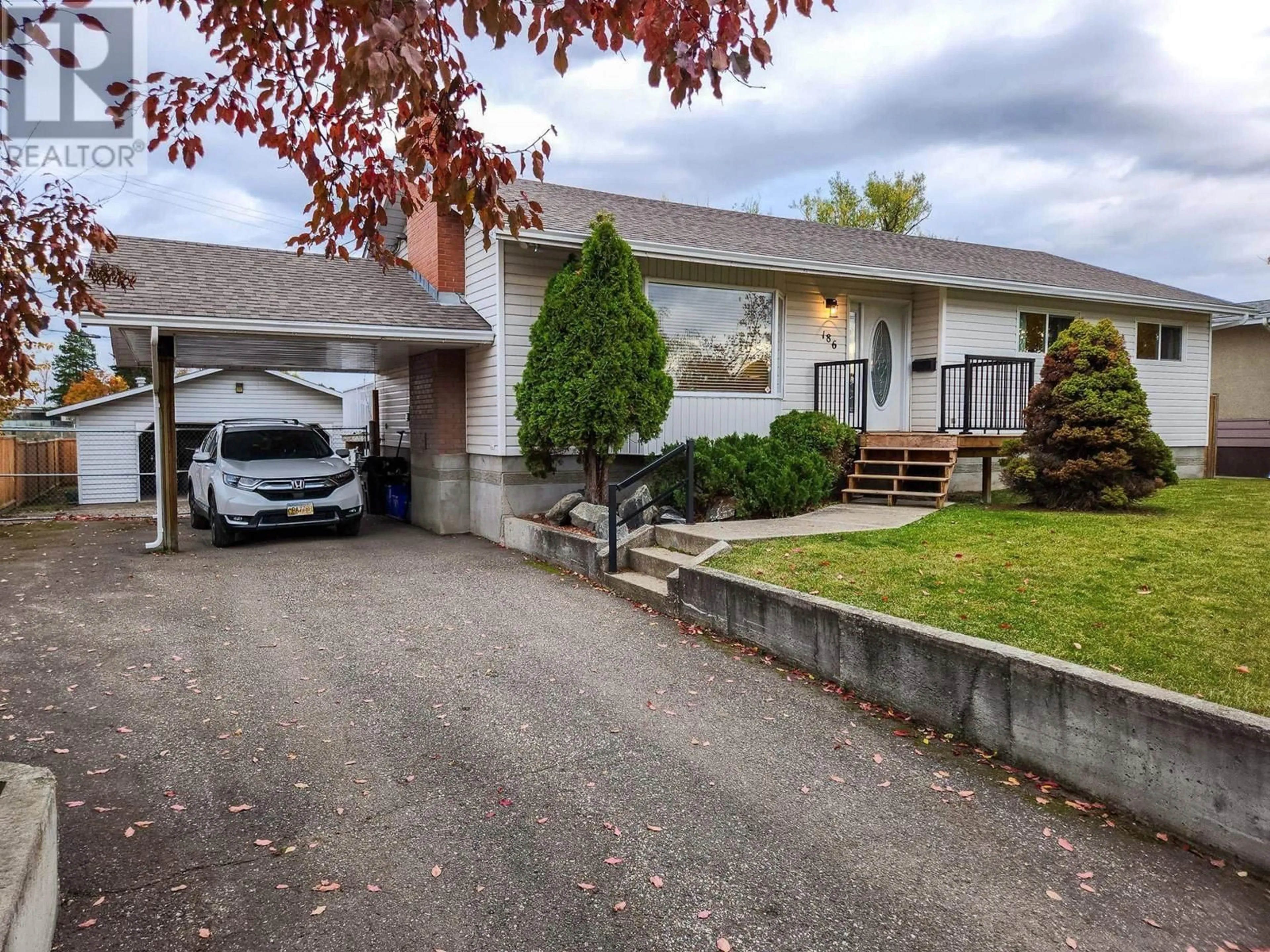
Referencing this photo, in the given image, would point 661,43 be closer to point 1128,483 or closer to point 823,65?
point 823,65

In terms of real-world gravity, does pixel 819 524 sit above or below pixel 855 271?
below

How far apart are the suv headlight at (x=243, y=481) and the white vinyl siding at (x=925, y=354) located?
33.8 ft

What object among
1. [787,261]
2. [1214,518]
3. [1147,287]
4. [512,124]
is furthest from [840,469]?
[1147,287]

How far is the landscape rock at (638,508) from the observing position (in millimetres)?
8703

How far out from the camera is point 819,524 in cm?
841

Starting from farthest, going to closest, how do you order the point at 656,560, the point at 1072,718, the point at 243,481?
the point at 243,481, the point at 656,560, the point at 1072,718

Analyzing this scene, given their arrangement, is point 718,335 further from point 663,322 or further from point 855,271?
point 855,271

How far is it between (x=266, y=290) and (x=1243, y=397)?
22382mm

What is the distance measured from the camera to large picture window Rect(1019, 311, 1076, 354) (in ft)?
44.4

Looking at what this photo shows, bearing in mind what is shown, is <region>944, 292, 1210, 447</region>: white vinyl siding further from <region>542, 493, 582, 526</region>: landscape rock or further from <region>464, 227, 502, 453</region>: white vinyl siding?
<region>464, 227, 502, 453</region>: white vinyl siding

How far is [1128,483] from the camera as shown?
8.58 meters

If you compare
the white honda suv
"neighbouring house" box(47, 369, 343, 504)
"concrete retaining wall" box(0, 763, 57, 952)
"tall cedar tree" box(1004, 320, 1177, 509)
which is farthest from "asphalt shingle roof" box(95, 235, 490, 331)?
"neighbouring house" box(47, 369, 343, 504)

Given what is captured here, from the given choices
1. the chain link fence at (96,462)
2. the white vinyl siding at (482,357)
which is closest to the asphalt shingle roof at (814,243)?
the white vinyl siding at (482,357)

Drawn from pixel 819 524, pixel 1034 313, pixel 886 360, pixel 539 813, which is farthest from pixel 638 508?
pixel 1034 313
